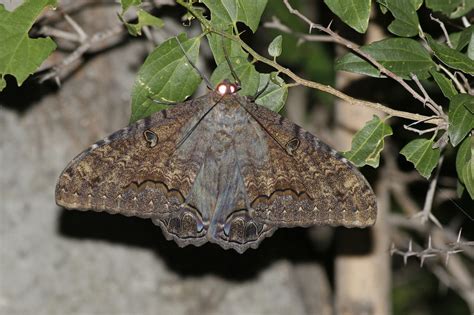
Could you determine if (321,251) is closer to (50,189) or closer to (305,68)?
(305,68)

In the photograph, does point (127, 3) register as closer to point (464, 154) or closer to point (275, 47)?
point (275, 47)

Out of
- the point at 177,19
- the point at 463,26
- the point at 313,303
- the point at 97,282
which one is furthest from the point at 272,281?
the point at 463,26

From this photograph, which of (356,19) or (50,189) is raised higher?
(356,19)

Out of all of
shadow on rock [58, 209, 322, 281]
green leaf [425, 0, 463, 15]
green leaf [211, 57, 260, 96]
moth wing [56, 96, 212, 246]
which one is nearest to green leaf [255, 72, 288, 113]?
green leaf [211, 57, 260, 96]

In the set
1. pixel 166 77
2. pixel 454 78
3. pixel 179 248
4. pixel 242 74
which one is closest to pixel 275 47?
pixel 242 74

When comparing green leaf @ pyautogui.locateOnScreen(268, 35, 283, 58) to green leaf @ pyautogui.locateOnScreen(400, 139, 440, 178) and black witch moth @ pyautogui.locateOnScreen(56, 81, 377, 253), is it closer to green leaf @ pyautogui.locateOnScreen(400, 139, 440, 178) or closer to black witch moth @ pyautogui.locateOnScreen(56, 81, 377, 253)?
black witch moth @ pyautogui.locateOnScreen(56, 81, 377, 253)

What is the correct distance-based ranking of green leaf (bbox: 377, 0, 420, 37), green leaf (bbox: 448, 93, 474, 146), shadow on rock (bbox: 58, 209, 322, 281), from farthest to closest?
shadow on rock (bbox: 58, 209, 322, 281)
green leaf (bbox: 377, 0, 420, 37)
green leaf (bbox: 448, 93, 474, 146)
